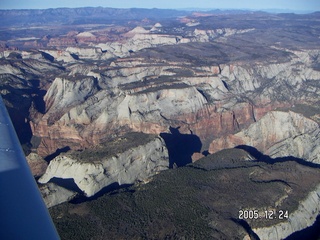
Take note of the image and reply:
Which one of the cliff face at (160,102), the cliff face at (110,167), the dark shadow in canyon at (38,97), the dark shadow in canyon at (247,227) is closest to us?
the dark shadow in canyon at (247,227)

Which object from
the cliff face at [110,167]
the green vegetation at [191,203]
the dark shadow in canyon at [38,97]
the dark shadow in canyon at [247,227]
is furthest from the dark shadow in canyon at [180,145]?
the dark shadow in canyon at [38,97]

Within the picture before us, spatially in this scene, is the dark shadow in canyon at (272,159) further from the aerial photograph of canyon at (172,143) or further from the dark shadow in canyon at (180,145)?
the dark shadow in canyon at (180,145)

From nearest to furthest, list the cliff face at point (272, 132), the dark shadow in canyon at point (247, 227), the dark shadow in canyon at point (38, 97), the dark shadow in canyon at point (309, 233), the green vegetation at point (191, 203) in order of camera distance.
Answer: the green vegetation at point (191, 203), the dark shadow in canyon at point (247, 227), the dark shadow in canyon at point (309, 233), the cliff face at point (272, 132), the dark shadow in canyon at point (38, 97)

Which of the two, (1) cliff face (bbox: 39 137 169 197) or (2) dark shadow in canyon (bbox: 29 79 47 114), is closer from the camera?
(1) cliff face (bbox: 39 137 169 197)

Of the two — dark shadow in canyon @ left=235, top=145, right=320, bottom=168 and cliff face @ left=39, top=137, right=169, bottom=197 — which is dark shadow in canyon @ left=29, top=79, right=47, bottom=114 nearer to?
cliff face @ left=39, top=137, right=169, bottom=197

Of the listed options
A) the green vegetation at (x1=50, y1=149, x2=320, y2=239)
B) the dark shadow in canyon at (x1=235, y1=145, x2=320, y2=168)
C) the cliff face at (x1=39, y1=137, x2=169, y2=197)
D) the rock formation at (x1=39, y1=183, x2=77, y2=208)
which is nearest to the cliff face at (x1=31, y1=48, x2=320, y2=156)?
the dark shadow in canyon at (x1=235, y1=145, x2=320, y2=168)

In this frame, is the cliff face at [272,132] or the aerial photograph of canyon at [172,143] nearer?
the aerial photograph of canyon at [172,143]

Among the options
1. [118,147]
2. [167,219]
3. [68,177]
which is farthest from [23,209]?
[118,147]
